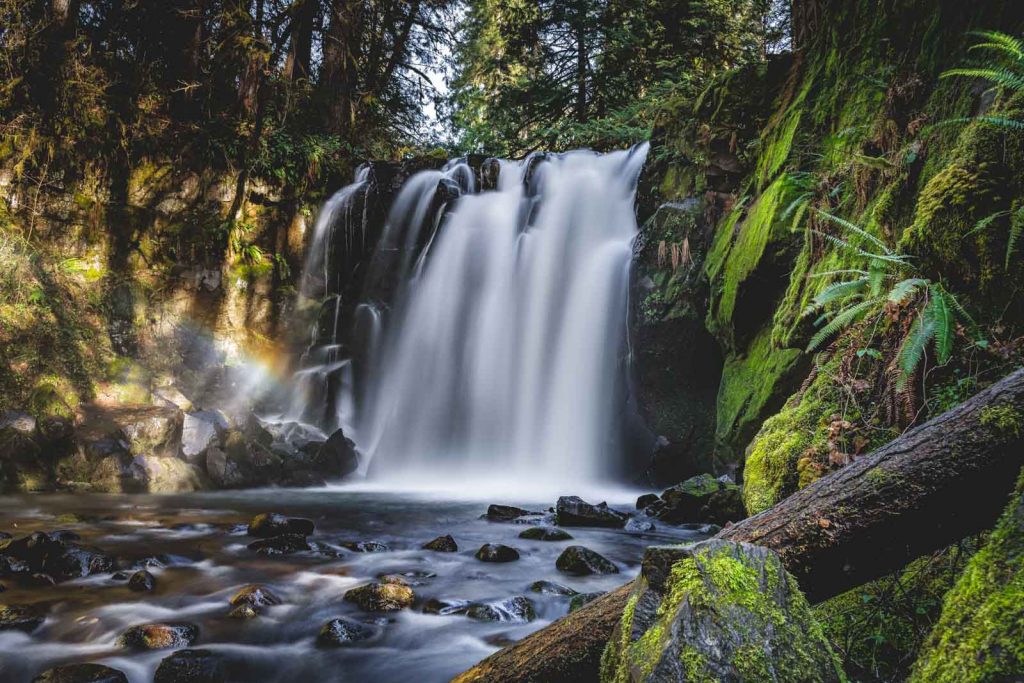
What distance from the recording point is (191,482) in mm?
8359

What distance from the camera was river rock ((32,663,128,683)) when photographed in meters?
2.93

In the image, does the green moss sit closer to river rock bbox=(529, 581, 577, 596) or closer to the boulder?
river rock bbox=(529, 581, 577, 596)

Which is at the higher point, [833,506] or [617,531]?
[833,506]

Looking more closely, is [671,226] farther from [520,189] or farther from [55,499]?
[55,499]

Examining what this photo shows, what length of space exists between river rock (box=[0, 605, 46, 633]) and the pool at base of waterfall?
1 centimetres

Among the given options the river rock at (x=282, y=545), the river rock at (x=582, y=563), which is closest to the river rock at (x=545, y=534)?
the river rock at (x=582, y=563)

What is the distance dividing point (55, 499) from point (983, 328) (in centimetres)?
903

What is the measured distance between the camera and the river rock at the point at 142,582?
428cm

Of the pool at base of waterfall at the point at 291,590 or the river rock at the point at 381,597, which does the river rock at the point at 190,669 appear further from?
the river rock at the point at 381,597

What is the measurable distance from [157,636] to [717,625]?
11.3 ft

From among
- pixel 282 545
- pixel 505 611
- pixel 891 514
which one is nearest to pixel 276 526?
pixel 282 545

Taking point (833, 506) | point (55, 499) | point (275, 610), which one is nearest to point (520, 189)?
point (55, 499)

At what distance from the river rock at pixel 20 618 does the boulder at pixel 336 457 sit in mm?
6107

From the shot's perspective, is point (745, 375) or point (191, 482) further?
point (191, 482)
